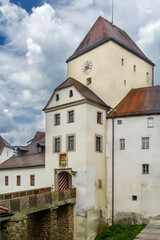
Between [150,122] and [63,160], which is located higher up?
[150,122]

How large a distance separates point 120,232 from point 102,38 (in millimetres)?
17458

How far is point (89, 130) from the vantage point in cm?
2227

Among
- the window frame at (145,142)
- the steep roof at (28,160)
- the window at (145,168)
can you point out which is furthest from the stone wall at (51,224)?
the window frame at (145,142)

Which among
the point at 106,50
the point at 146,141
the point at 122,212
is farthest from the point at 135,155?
the point at 106,50

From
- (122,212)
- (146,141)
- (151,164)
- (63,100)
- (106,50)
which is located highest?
(106,50)

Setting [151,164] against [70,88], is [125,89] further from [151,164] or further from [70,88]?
[151,164]

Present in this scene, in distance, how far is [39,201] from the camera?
712 inches

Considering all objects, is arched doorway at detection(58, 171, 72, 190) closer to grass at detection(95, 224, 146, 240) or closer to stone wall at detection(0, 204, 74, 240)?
stone wall at detection(0, 204, 74, 240)

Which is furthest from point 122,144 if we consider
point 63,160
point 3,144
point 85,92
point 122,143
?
point 3,144

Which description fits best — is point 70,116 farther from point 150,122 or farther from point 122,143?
point 150,122

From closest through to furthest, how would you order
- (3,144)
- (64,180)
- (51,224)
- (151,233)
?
(151,233), (51,224), (64,180), (3,144)

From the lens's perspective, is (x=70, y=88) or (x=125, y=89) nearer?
(x=70, y=88)

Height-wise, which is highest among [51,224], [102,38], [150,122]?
[102,38]

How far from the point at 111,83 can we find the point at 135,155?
6.92 meters
